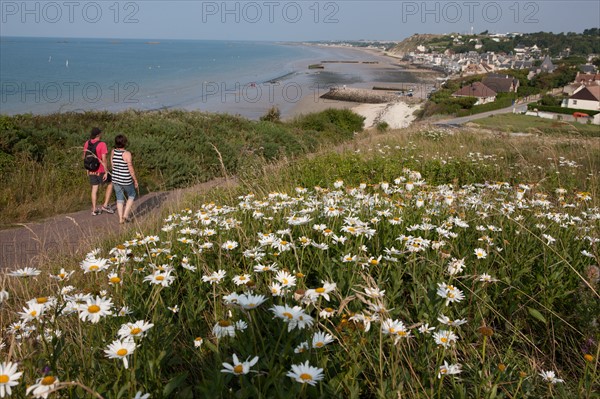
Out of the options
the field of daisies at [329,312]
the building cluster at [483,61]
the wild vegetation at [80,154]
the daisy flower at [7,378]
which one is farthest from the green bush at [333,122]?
the building cluster at [483,61]

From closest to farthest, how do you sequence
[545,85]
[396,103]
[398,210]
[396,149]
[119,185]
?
[398,210] < [119,185] < [396,149] < [396,103] < [545,85]

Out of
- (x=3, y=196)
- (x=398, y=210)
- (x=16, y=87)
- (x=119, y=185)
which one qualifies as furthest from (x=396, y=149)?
(x=16, y=87)

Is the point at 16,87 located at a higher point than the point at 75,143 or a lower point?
higher

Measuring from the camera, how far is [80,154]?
39.1 ft

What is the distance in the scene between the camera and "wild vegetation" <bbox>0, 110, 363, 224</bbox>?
9641mm

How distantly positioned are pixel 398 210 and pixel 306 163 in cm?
518

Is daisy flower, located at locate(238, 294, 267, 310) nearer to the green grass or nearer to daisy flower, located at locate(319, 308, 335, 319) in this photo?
daisy flower, located at locate(319, 308, 335, 319)

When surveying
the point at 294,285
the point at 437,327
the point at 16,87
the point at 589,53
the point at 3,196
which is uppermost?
the point at 589,53

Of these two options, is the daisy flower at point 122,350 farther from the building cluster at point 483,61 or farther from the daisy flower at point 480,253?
the building cluster at point 483,61

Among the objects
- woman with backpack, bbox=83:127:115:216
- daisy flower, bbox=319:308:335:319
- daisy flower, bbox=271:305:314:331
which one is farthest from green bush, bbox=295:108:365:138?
daisy flower, bbox=271:305:314:331

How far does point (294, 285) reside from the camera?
7.75 feet

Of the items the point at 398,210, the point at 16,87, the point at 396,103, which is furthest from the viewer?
the point at 396,103

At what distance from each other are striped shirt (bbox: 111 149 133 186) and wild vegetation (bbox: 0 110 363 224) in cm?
151

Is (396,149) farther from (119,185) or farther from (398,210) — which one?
(398,210)
